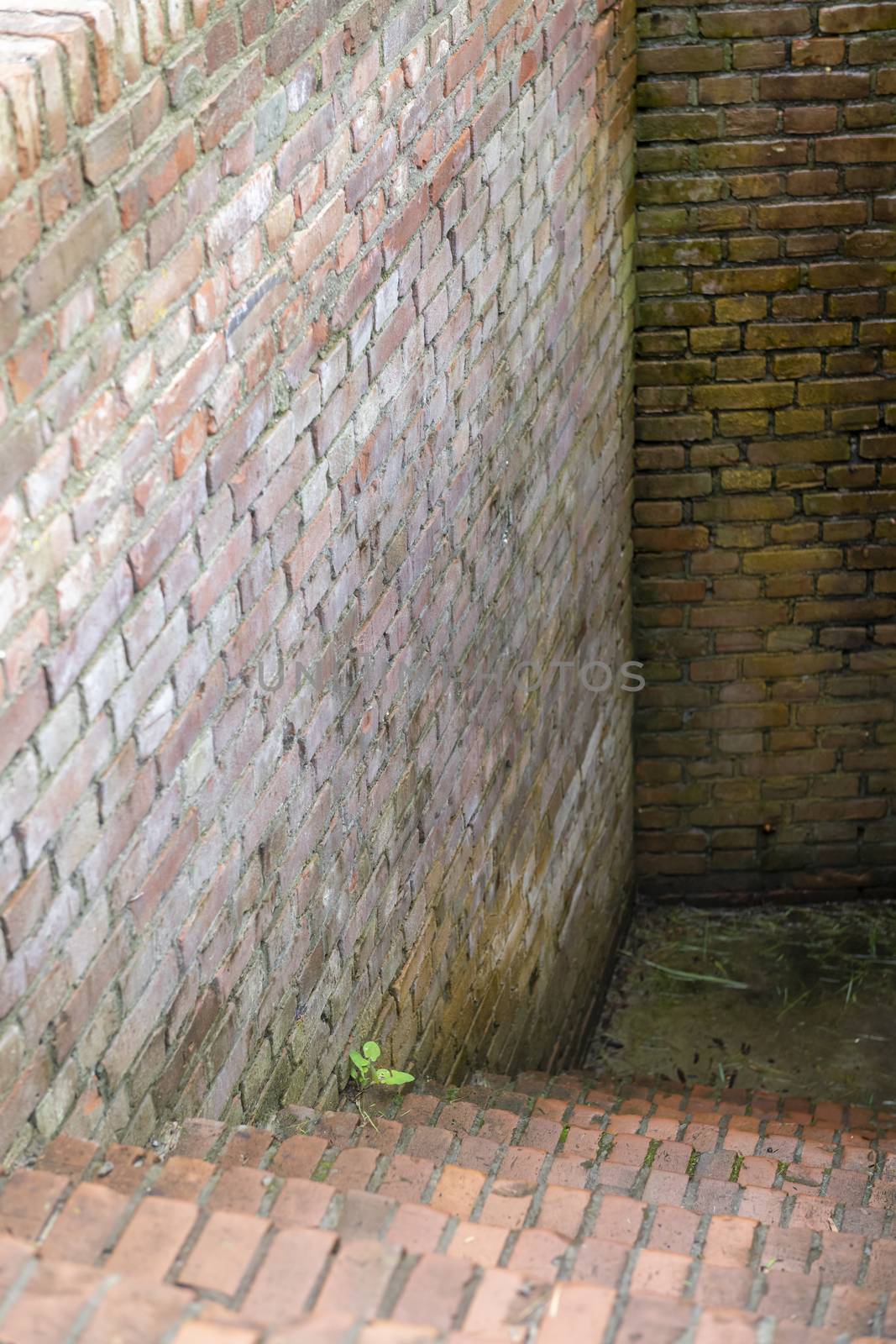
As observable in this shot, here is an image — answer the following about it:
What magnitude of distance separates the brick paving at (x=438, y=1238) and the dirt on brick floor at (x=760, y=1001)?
1.90m

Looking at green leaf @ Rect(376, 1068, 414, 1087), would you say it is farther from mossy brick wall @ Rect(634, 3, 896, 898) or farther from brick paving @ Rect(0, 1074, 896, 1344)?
mossy brick wall @ Rect(634, 3, 896, 898)

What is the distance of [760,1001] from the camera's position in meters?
5.66

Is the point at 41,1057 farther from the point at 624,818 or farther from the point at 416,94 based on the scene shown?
the point at 624,818

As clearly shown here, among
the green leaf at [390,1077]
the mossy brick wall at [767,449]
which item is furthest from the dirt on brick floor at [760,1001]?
the green leaf at [390,1077]

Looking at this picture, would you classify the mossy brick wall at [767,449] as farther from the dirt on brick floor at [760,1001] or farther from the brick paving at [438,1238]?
the brick paving at [438,1238]

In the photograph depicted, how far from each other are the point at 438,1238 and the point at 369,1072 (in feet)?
4.20

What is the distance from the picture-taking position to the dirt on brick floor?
5.32m

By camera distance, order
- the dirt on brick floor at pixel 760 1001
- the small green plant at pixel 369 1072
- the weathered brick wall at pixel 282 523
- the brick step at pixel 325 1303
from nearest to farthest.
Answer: the brick step at pixel 325 1303 → the weathered brick wall at pixel 282 523 → the small green plant at pixel 369 1072 → the dirt on brick floor at pixel 760 1001

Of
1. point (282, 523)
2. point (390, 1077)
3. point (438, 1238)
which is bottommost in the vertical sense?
point (390, 1077)

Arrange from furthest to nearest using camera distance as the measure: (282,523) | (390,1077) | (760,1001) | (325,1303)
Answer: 1. (760,1001)
2. (390,1077)
3. (282,523)
4. (325,1303)

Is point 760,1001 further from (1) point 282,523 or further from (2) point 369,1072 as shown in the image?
(1) point 282,523

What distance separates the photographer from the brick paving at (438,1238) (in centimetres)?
175

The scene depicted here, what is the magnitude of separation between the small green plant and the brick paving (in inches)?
2.4

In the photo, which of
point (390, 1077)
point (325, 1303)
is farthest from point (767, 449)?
point (325, 1303)
